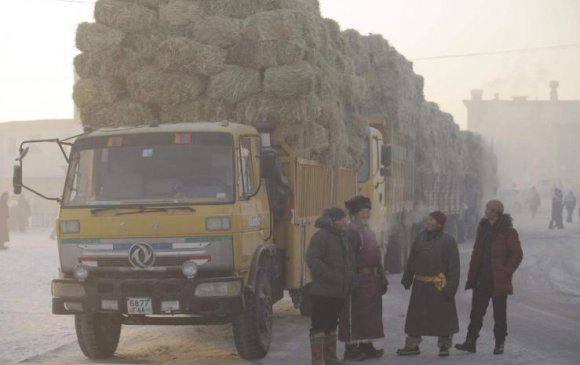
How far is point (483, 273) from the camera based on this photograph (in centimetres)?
1070

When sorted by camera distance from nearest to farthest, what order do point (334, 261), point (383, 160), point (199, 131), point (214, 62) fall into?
point (334, 261), point (199, 131), point (214, 62), point (383, 160)

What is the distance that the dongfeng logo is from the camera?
9.84 m

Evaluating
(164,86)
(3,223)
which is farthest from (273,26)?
(3,223)

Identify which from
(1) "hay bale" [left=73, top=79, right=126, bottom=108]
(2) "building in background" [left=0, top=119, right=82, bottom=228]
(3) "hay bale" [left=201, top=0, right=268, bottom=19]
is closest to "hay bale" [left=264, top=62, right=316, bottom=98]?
(3) "hay bale" [left=201, top=0, right=268, bottom=19]

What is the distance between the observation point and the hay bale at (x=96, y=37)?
1247 cm

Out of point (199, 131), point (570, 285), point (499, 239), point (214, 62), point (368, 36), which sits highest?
point (368, 36)

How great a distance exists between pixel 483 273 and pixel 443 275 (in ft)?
1.88

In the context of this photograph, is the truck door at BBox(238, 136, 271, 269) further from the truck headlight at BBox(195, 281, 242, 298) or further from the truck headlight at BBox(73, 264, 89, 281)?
the truck headlight at BBox(73, 264, 89, 281)

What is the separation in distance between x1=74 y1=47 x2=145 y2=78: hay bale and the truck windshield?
215 cm

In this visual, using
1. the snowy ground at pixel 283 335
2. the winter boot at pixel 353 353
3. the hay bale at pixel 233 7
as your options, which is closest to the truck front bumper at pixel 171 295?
the snowy ground at pixel 283 335

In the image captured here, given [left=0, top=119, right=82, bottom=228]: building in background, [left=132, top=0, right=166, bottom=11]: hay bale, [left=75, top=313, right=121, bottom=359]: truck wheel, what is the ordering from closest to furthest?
[left=75, top=313, right=121, bottom=359]: truck wheel < [left=132, top=0, right=166, bottom=11]: hay bale < [left=0, top=119, right=82, bottom=228]: building in background

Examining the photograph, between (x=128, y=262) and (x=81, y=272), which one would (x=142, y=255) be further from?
(x=81, y=272)

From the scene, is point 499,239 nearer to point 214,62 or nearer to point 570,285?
point 214,62

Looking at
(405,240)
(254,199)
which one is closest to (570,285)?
(405,240)
